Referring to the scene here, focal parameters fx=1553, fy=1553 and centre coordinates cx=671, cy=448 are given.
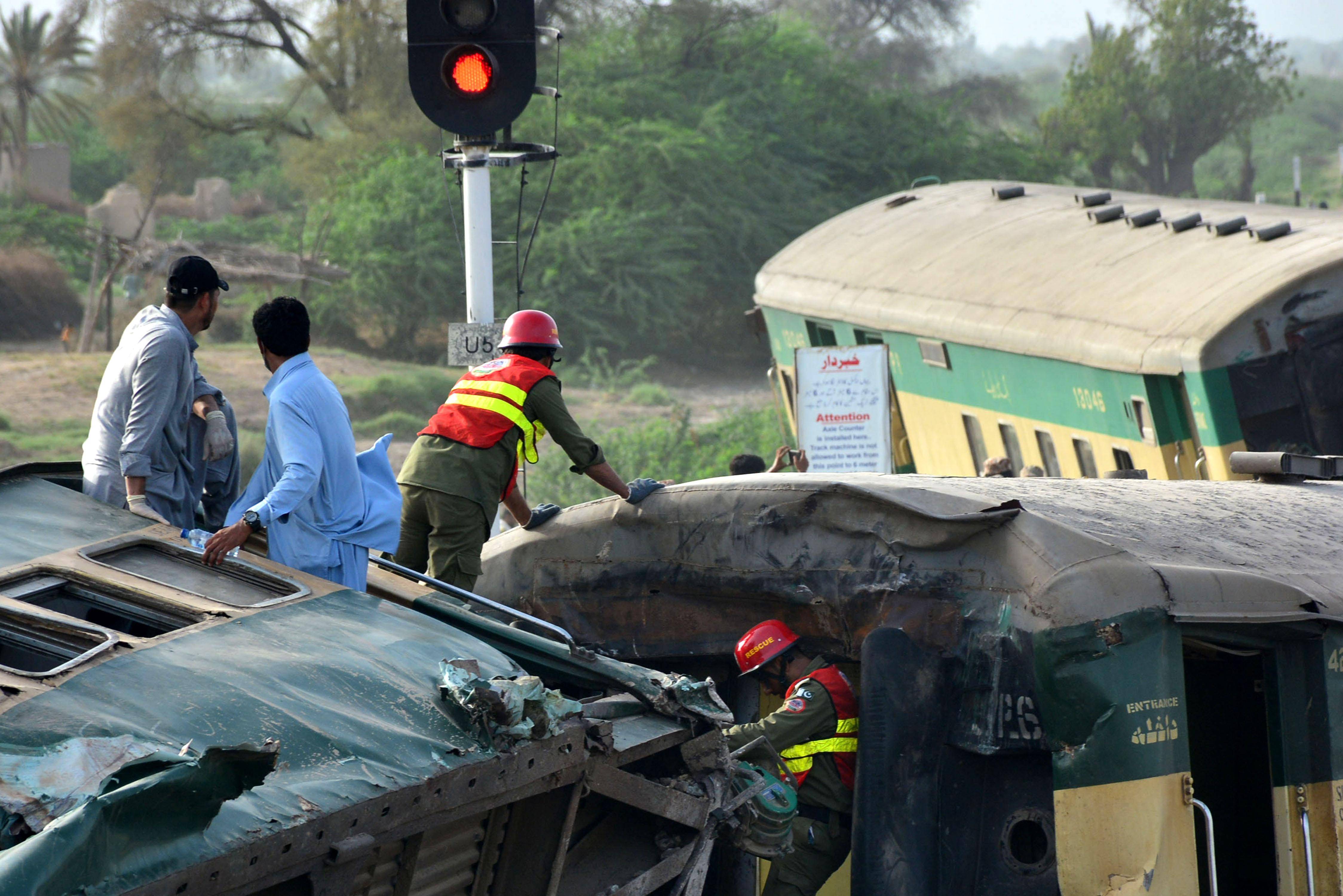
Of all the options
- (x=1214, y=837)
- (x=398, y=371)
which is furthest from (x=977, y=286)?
(x=398, y=371)

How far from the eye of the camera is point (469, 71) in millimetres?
6465

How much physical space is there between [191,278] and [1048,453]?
689cm

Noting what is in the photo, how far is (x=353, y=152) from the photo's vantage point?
112 ft

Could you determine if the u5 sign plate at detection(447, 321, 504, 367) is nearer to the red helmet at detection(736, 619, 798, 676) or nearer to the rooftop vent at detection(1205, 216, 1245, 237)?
the red helmet at detection(736, 619, 798, 676)

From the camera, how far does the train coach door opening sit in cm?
550

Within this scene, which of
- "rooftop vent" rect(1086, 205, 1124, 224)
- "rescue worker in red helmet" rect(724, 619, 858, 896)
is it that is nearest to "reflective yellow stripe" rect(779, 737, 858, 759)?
"rescue worker in red helmet" rect(724, 619, 858, 896)

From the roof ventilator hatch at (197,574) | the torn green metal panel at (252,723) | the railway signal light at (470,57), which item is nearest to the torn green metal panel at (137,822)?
the torn green metal panel at (252,723)

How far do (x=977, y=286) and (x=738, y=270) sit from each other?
807 inches

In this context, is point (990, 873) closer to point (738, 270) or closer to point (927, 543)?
point (927, 543)

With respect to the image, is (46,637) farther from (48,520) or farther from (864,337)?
(864,337)

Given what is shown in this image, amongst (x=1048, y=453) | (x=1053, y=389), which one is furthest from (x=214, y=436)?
(x=1048, y=453)

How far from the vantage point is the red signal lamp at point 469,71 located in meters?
6.42

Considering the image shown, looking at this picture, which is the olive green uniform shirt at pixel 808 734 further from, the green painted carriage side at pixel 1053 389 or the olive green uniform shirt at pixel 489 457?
the green painted carriage side at pixel 1053 389

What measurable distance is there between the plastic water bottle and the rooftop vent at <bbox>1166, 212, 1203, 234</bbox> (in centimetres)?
805
